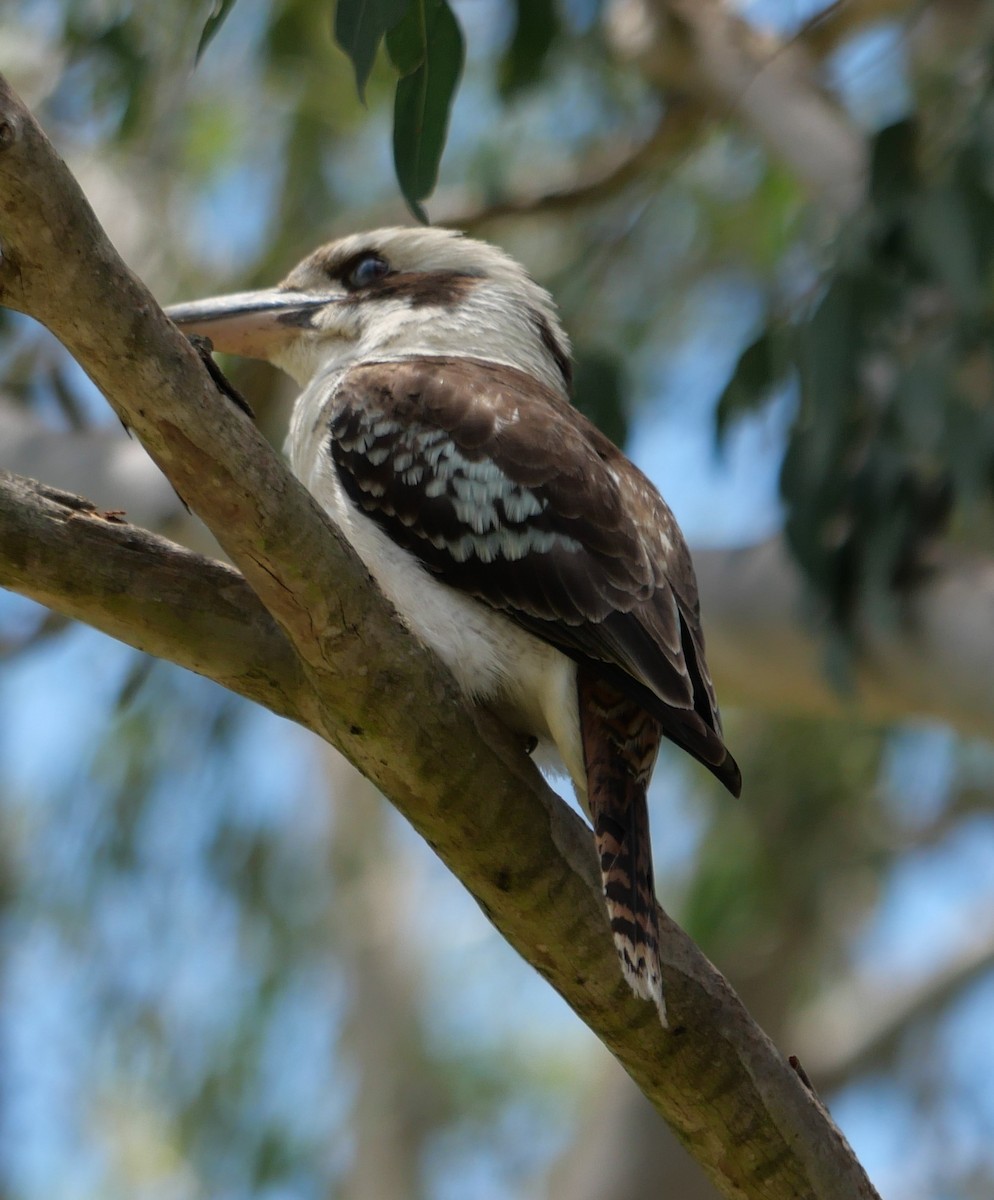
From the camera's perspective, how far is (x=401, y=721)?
160 cm

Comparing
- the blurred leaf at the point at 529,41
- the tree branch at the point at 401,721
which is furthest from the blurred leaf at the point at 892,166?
the tree branch at the point at 401,721

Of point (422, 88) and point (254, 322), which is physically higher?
point (422, 88)

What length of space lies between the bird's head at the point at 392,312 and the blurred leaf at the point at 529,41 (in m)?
0.86

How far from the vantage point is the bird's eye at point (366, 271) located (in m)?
2.63

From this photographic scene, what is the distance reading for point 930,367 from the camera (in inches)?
121

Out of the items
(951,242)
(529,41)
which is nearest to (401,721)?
(951,242)

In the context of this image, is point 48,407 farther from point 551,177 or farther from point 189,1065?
point 189,1065

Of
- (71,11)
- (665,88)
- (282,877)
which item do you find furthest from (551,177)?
(282,877)

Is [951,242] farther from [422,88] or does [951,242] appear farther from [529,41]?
[422,88]

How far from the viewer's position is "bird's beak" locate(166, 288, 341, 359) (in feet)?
8.25

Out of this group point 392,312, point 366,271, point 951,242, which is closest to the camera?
point 392,312

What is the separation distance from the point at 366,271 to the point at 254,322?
0.22m

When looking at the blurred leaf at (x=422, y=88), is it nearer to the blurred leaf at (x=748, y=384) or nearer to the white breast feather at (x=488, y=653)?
Result: the white breast feather at (x=488, y=653)

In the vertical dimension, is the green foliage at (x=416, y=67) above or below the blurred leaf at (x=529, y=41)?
above
